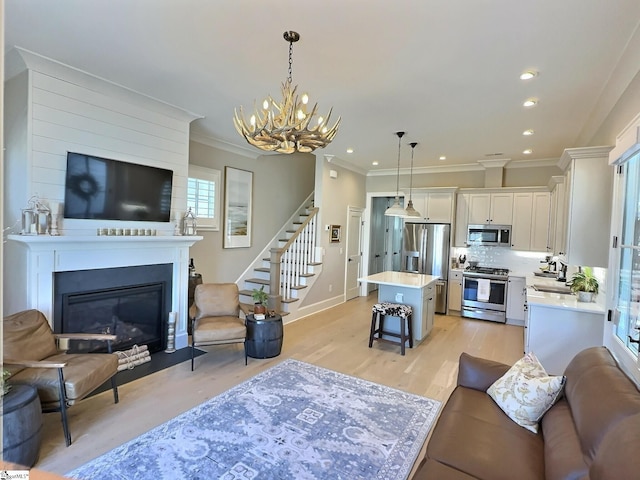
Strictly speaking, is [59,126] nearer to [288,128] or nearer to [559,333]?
[288,128]

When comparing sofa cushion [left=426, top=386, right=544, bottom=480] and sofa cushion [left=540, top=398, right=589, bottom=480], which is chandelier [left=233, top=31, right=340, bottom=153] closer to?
sofa cushion [left=426, top=386, right=544, bottom=480]

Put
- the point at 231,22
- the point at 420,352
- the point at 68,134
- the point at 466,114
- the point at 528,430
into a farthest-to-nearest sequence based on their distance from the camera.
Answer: the point at 420,352 < the point at 466,114 < the point at 68,134 < the point at 231,22 < the point at 528,430

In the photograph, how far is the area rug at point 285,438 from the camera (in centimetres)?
230

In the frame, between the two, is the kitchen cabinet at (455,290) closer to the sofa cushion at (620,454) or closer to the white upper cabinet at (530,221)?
the white upper cabinet at (530,221)

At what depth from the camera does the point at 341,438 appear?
267 centimetres

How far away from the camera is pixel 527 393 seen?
2184 millimetres

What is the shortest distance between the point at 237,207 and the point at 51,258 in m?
3.08

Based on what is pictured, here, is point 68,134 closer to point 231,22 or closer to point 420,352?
point 231,22

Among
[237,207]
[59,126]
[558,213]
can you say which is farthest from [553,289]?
[59,126]

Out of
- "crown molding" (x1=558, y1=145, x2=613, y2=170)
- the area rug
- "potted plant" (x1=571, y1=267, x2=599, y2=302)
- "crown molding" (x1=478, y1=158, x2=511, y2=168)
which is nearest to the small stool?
the area rug

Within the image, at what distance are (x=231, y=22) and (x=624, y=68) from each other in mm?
3046

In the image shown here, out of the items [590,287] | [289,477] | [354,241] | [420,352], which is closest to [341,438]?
[289,477]

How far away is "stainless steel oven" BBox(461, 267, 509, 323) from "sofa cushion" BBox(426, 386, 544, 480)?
4.30m

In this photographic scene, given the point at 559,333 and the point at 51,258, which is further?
the point at 559,333
